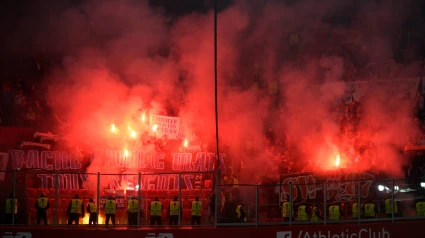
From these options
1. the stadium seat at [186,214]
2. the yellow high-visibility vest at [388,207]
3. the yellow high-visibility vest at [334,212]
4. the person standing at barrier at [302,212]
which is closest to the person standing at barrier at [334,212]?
the yellow high-visibility vest at [334,212]

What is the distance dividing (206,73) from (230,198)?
6.96m

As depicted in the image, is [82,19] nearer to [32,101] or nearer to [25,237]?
[32,101]

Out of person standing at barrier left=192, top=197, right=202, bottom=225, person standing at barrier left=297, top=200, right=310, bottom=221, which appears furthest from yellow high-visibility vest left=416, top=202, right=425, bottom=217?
person standing at barrier left=192, top=197, right=202, bottom=225

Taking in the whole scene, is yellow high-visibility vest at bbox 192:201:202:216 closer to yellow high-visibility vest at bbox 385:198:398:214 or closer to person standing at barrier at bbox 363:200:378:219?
person standing at barrier at bbox 363:200:378:219

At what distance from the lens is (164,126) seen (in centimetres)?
2253

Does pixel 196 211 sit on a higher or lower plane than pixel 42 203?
lower

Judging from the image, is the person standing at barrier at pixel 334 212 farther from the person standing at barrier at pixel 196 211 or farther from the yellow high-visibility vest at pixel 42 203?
the yellow high-visibility vest at pixel 42 203

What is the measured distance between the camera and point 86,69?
23.2 metres

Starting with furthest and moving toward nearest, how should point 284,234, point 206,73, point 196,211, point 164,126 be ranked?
point 206,73, point 164,126, point 196,211, point 284,234

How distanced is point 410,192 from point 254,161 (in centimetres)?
746

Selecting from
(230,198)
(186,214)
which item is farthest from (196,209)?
(186,214)

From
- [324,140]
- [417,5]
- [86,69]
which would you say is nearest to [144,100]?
[86,69]

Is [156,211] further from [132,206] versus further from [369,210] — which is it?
[369,210]

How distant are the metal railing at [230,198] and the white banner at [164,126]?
75.0 inches
